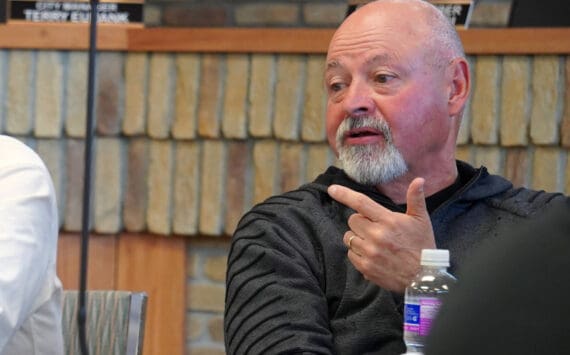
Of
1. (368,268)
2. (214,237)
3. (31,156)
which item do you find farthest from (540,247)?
(214,237)

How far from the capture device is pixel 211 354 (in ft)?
11.4

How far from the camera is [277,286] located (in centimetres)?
215

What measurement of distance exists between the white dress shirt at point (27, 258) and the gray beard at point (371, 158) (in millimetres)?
602

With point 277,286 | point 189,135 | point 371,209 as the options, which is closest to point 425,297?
point 371,209

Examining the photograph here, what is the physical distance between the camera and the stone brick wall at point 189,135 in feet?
10.9

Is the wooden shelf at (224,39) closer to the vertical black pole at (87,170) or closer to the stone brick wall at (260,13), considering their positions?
the stone brick wall at (260,13)

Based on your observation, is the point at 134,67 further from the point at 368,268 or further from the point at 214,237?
the point at 368,268

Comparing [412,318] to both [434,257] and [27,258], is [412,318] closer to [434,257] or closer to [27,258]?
[434,257]

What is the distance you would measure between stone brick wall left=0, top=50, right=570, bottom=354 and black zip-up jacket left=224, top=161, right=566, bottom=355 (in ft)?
2.88

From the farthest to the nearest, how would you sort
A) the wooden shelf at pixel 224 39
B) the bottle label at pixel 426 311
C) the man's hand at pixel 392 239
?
the wooden shelf at pixel 224 39, the man's hand at pixel 392 239, the bottle label at pixel 426 311

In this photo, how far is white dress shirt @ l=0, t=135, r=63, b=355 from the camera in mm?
2223

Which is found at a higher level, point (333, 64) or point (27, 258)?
point (333, 64)

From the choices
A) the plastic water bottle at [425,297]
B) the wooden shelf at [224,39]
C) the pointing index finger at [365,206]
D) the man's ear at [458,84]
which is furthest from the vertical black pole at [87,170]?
the wooden shelf at [224,39]

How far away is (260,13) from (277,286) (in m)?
1.47
